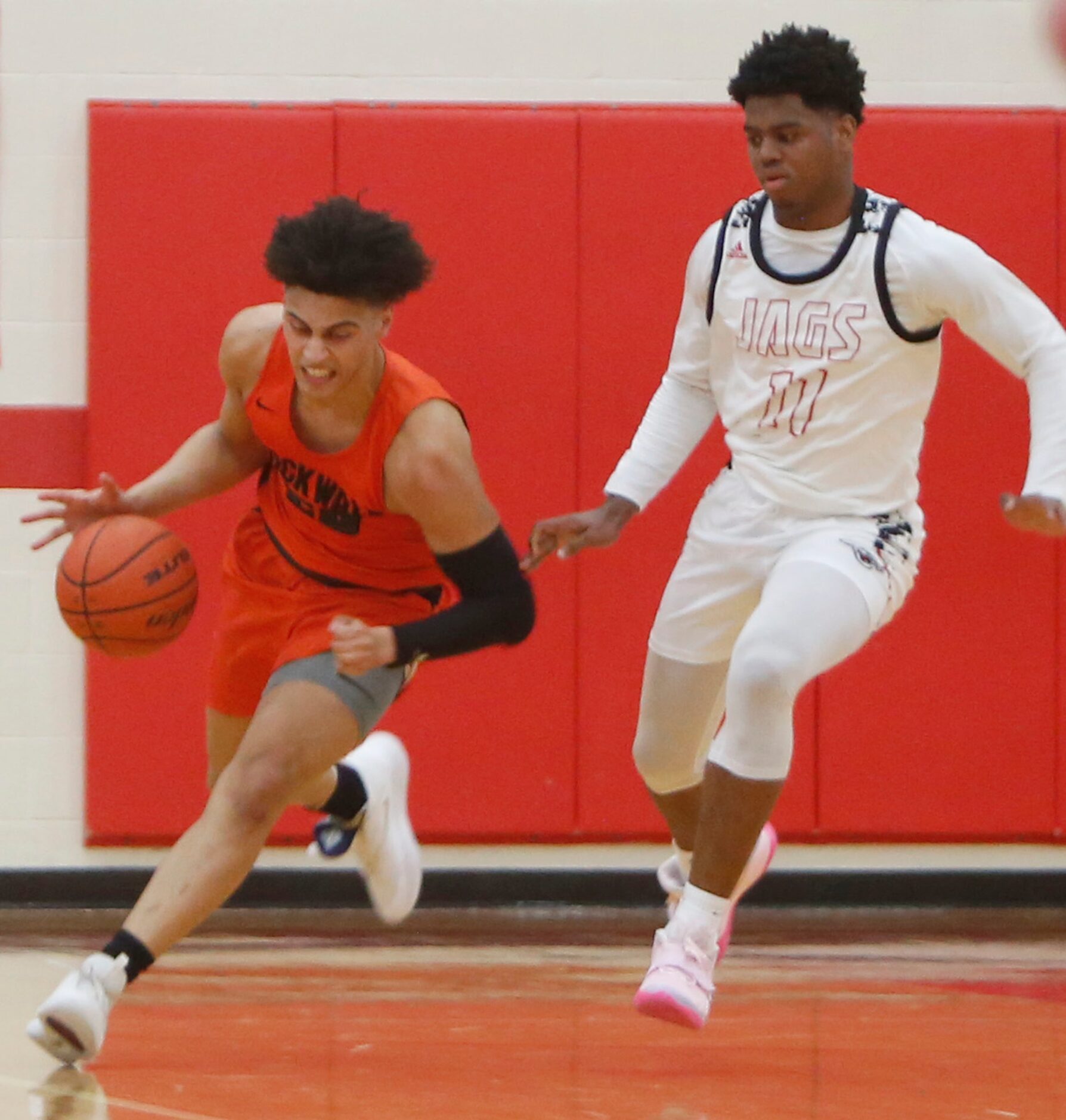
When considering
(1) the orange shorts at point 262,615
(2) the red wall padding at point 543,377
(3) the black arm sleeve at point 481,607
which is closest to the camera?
(3) the black arm sleeve at point 481,607

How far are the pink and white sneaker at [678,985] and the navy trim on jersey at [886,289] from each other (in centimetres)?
108

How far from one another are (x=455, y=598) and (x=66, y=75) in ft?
5.91

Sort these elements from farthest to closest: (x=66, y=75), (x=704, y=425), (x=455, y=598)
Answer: (x=66, y=75), (x=455, y=598), (x=704, y=425)

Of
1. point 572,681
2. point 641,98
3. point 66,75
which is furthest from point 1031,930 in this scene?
point 66,75

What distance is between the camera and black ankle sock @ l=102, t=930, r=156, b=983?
291 centimetres

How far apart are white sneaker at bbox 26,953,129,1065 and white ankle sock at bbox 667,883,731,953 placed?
0.88 meters

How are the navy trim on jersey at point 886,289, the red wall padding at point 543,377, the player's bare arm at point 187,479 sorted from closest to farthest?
the navy trim on jersey at point 886,289 < the player's bare arm at point 187,479 < the red wall padding at point 543,377

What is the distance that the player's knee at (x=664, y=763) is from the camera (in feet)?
11.2

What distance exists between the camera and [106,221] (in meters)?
5.00

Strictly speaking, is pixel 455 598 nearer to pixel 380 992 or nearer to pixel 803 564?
pixel 380 992

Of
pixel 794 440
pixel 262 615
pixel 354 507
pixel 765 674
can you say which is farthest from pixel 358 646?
pixel 794 440

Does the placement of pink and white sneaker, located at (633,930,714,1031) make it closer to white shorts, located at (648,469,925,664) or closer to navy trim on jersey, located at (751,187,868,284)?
white shorts, located at (648,469,925,664)

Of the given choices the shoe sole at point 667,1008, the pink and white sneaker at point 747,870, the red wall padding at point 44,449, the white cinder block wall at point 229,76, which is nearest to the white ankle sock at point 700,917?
the shoe sole at point 667,1008

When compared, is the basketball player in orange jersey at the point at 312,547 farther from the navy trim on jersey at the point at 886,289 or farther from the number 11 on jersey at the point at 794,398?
the navy trim on jersey at the point at 886,289
